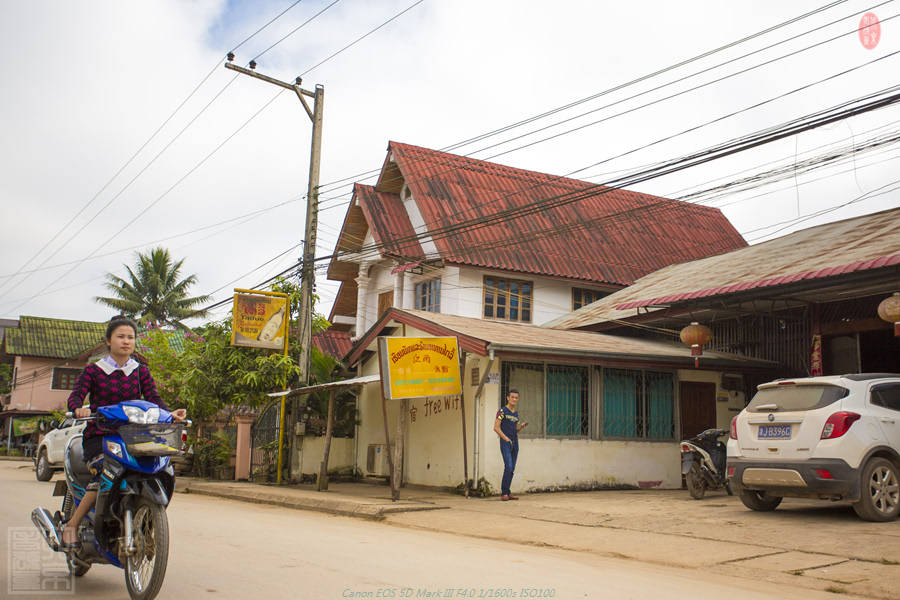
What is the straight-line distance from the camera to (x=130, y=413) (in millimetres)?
5172

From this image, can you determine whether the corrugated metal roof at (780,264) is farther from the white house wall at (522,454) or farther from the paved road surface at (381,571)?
the paved road surface at (381,571)

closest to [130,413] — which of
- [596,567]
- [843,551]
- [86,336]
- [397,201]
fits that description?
[596,567]

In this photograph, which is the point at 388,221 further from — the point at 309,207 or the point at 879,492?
the point at 879,492

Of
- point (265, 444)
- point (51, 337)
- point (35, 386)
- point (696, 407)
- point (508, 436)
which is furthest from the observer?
point (51, 337)

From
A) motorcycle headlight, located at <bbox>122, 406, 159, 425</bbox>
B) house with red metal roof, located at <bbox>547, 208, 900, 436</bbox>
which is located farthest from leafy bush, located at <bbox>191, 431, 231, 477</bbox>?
motorcycle headlight, located at <bbox>122, 406, 159, 425</bbox>

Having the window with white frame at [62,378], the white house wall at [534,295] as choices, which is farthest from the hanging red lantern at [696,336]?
the window with white frame at [62,378]

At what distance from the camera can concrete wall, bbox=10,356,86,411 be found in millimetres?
45219

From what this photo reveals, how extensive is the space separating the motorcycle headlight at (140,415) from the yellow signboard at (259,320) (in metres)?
12.6

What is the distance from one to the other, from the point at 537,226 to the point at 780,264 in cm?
1201

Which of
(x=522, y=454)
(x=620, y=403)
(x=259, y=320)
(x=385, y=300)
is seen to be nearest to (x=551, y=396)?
(x=522, y=454)

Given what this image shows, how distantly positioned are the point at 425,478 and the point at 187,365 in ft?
25.9

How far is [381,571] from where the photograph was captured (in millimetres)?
6164

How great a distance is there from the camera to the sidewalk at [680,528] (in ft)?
22.3

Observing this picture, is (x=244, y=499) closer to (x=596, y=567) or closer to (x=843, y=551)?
(x=596, y=567)
